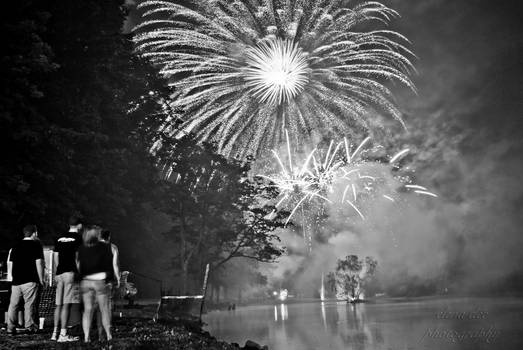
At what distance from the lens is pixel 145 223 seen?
5231 centimetres

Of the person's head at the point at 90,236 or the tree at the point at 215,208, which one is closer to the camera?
the person's head at the point at 90,236

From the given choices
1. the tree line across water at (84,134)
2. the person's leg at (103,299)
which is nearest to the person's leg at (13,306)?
the person's leg at (103,299)

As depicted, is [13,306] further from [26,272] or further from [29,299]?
[26,272]

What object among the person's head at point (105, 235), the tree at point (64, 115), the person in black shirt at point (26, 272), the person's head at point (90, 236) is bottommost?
the person in black shirt at point (26, 272)

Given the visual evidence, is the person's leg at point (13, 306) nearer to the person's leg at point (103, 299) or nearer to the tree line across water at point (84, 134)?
the person's leg at point (103, 299)

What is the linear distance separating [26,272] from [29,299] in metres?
0.64

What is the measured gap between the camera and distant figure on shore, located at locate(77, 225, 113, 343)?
9102mm

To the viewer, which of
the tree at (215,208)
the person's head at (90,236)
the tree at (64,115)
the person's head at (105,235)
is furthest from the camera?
the tree at (215,208)

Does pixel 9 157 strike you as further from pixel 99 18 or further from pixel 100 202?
pixel 99 18

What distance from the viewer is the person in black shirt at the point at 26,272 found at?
407 inches

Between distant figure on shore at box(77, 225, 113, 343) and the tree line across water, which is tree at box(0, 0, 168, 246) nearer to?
the tree line across water

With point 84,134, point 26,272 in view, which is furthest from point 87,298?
point 84,134

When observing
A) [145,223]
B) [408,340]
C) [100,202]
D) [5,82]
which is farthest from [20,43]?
[145,223]

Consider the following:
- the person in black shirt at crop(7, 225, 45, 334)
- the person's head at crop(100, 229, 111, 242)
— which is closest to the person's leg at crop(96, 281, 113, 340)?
the person's head at crop(100, 229, 111, 242)
